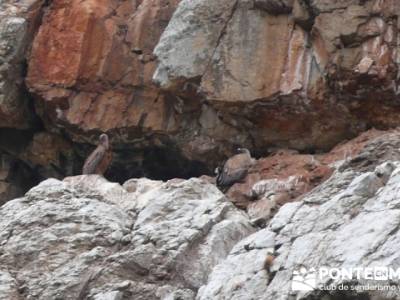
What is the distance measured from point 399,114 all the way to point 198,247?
20.5 ft

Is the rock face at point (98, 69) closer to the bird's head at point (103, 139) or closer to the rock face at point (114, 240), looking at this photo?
the bird's head at point (103, 139)

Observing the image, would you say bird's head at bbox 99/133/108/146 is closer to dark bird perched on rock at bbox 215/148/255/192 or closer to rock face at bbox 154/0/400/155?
rock face at bbox 154/0/400/155

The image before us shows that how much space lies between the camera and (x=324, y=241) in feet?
41.1

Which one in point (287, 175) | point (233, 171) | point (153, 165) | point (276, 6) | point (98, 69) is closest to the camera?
point (287, 175)

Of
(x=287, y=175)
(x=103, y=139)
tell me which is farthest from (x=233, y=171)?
(x=103, y=139)

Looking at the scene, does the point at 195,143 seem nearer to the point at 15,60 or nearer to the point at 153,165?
the point at 153,165

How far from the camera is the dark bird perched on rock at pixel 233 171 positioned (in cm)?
1967

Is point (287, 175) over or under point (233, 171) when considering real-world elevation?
over

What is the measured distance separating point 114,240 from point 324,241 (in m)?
3.97

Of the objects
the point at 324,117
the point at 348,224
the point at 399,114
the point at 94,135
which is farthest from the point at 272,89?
the point at 348,224

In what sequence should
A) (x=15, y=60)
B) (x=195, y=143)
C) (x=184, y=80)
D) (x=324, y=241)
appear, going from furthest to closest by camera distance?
(x=15, y=60), (x=195, y=143), (x=184, y=80), (x=324, y=241)

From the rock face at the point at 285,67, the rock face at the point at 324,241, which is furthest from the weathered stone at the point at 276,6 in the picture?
the rock face at the point at 324,241

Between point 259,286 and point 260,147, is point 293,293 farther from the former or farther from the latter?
point 260,147

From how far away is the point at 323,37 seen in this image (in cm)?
1925
